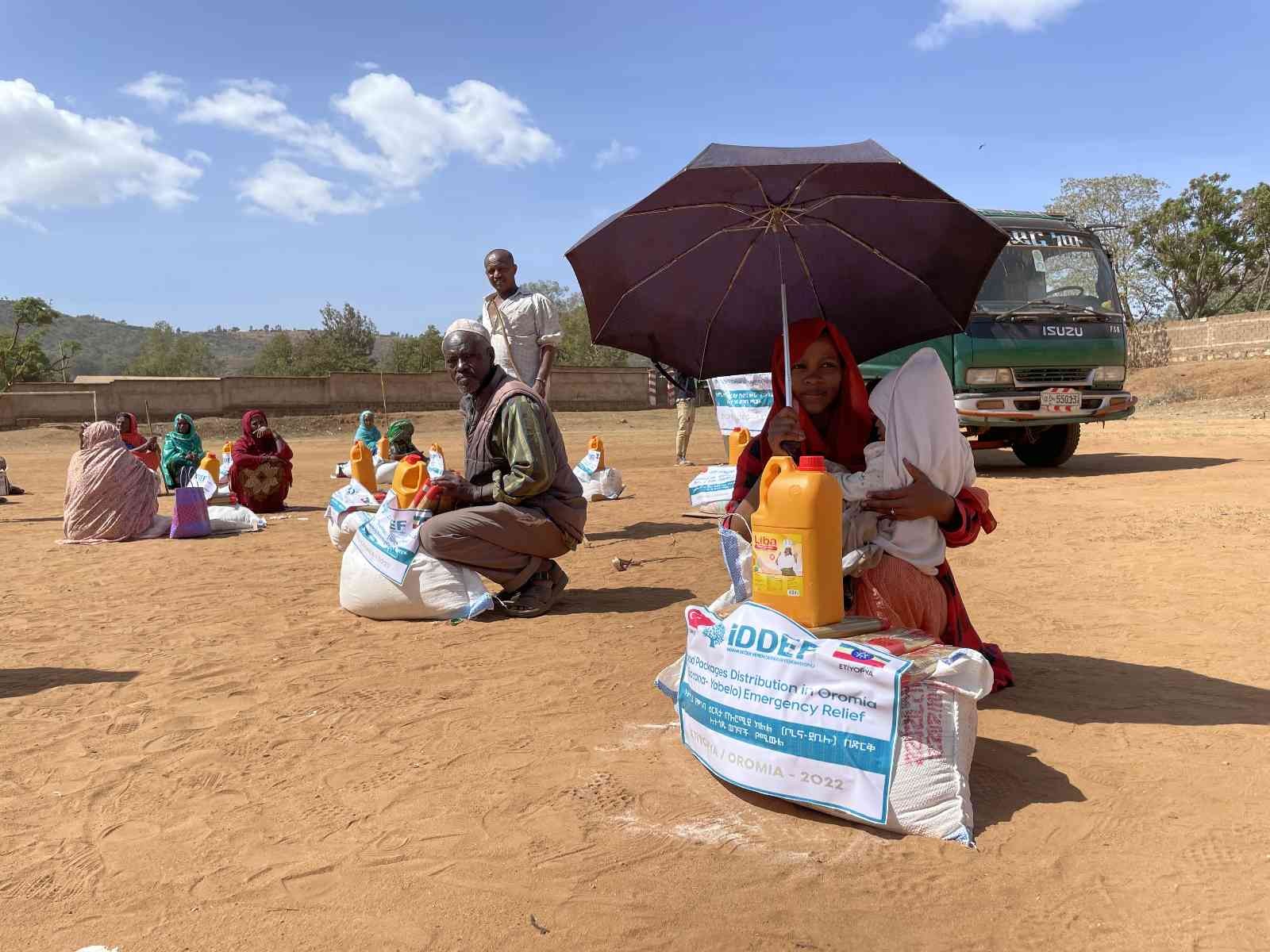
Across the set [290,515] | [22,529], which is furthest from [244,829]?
[22,529]

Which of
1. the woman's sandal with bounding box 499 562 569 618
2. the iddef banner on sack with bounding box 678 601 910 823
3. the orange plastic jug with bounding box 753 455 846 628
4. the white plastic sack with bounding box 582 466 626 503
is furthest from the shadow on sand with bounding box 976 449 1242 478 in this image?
the iddef banner on sack with bounding box 678 601 910 823

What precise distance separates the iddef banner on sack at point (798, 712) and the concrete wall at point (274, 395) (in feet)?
80.2

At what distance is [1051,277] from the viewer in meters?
10.7

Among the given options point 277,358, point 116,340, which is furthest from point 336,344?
point 116,340

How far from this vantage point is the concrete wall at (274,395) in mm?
26875

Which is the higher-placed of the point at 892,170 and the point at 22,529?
the point at 892,170

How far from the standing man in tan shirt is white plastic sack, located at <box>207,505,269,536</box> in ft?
10.3

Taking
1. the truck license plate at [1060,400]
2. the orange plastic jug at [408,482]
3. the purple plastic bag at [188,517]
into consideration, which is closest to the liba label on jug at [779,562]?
the orange plastic jug at [408,482]

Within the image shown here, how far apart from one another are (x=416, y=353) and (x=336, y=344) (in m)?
8.42

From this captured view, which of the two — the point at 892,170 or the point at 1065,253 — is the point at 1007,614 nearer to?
the point at 892,170

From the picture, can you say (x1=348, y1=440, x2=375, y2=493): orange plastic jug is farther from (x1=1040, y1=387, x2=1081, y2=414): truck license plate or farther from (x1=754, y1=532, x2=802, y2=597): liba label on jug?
(x1=1040, y1=387, x2=1081, y2=414): truck license plate

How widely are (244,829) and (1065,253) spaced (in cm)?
1069

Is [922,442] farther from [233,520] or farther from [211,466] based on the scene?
[211,466]

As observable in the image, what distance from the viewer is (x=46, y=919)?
2141 mm
